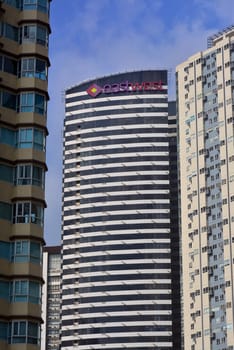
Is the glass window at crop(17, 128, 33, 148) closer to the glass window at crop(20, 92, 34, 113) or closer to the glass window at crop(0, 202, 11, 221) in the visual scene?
the glass window at crop(20, 92, 34, 113)

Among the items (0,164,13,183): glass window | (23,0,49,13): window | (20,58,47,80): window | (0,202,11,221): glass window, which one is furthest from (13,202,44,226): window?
(23,0,49,13): window

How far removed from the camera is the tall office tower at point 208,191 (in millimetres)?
156500

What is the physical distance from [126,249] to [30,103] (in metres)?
124

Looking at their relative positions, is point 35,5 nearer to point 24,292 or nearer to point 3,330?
point 24,292

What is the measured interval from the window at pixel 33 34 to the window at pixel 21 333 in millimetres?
22600

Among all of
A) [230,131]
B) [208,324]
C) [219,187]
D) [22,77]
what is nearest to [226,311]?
[208,324]

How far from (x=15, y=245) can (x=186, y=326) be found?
101274 mm

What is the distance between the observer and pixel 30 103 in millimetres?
68375

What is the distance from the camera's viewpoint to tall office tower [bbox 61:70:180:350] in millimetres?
184250

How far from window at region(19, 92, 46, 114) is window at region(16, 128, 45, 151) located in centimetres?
174

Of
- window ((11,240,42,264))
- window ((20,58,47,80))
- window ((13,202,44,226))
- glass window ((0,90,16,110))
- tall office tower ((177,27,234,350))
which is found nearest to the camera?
window ((11,240,42,264))

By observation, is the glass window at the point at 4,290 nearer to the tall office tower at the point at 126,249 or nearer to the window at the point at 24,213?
the window at the point at 24,213

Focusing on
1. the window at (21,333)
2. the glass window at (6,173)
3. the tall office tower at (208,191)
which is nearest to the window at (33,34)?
the glass window at (6,173)

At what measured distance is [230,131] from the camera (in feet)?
547
